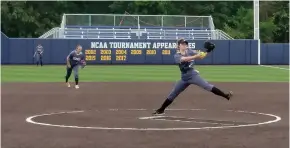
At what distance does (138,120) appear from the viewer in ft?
44.6

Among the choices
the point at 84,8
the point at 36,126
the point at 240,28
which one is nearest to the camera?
the point at 36,126

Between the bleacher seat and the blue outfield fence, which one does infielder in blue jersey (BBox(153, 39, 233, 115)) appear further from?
the bleacher seat

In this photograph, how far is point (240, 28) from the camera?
245 feet

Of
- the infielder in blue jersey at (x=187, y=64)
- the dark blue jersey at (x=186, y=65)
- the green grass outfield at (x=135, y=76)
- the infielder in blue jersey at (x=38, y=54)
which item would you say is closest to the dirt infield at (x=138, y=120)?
the infielder in blue jersey at (x=187, y=64)

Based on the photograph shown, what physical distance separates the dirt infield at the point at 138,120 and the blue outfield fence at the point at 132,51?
32498mm

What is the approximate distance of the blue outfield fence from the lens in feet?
180

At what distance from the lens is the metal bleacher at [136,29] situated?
59.0m

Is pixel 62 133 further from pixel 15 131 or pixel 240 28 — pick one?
pixel 240 28

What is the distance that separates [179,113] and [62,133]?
478 centimetres

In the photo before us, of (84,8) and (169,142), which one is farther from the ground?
(84,8)

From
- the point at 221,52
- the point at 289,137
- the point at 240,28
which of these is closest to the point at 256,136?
the point at 289,137

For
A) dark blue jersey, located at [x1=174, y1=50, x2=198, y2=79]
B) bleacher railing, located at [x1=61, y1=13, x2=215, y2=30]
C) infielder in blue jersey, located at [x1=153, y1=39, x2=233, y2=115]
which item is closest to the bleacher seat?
bleacher railing, located at [x1=61, y1=13, x2=215, y2=30]

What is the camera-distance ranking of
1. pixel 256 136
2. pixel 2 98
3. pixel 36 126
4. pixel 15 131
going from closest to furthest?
pixel 256 136, pixel 15 131, pixel 36 126, pixel 2 98

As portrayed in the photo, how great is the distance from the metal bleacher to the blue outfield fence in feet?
7.17
